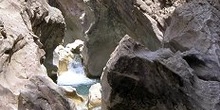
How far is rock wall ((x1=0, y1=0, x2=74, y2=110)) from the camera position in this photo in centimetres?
659

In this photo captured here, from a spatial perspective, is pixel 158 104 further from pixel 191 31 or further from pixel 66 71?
pixel 66 71

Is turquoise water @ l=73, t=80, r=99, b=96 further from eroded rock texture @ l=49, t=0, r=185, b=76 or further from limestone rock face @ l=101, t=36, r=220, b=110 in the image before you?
limestone rock face @ l=101, t=36, r=220, b=110

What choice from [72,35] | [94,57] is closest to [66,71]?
[94,57]

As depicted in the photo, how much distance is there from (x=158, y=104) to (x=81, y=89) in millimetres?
12975

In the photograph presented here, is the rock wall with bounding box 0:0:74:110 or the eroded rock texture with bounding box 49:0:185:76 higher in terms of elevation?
the rock wall with bounding box 0:0:74:110

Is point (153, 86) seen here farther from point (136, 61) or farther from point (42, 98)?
point (42, 98)

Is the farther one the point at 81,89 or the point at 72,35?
the point at 72,35

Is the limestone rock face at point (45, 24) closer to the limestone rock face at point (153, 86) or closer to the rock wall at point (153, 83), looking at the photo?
the rock wall at point (153, 83)

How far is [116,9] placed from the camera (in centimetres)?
1808

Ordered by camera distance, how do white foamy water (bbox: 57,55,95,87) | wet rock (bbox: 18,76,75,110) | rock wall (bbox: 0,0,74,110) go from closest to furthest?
wet rock (bbox: 18,76,75,110)
rock wall (bbox: 0,0,74,110)
white foamy water (bbox: 57,55,95,87)

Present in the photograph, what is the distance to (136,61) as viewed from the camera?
7.10 meters

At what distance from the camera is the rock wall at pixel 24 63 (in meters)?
6.59

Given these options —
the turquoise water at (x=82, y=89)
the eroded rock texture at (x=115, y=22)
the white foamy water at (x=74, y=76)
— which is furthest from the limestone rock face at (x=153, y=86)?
the white foamy water at (x=74, y=76)

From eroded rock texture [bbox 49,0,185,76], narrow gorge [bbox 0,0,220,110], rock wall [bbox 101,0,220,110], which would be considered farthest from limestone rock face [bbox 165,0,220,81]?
eroded rock texture [bbox 49,0,185,76]
